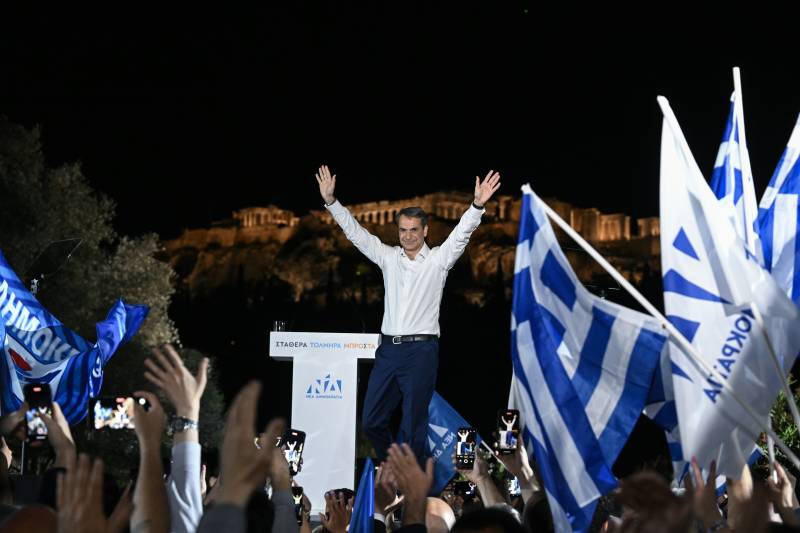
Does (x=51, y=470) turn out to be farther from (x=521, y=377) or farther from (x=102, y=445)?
(x=102, y=445)

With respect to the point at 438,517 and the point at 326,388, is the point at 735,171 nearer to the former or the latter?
the point at 438,517

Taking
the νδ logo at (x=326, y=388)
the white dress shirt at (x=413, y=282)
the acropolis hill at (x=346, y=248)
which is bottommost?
the νδ logo at (x=326, y=388)

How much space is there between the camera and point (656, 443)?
43.4 meters

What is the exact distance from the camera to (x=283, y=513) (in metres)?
4.88

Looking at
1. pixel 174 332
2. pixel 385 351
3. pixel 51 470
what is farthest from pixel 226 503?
pixel 174 332

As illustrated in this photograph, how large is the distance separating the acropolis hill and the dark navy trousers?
7841 centimetres

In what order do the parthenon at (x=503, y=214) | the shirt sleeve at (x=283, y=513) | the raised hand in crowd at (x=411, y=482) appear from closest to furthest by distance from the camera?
the raised hand in crowd at (x=411, y=482), the shirt sleeve at (x=283, y=513), the parthenon at (x=503, y=214)

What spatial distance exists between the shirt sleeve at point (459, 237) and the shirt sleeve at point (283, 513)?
160 inches

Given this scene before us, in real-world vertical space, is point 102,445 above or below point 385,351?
below

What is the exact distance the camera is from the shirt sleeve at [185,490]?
4.05 m

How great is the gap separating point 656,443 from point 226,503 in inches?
1668

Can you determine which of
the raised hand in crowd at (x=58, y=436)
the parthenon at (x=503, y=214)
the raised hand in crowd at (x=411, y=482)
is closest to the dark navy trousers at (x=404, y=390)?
the raised hand in crowd at (x=58, y=436)

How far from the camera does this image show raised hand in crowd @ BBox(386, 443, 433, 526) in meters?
4.00

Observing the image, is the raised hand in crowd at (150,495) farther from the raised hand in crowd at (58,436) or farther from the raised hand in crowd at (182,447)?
the raised hand in crowd at (58,436)
